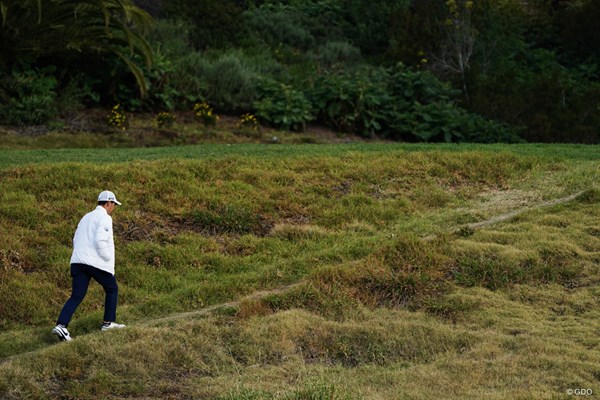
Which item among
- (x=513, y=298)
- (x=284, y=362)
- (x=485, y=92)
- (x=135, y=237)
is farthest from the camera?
(x=485, y=92)

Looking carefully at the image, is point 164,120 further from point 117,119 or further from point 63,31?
point 63,31

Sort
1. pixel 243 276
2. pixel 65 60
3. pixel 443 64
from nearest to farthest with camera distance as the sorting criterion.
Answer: pixel 243 276, pixel 65 60, pixel 443 64

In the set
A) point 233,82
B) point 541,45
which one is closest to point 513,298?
point 233,82

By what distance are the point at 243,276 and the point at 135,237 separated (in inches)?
64.6

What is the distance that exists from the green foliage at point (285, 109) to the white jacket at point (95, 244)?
8681 mm

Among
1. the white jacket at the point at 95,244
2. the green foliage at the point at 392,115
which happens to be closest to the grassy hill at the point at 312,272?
the white jacket at the point at 95,244

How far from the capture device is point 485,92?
19.1 m

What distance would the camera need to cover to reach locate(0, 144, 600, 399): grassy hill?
764 cm

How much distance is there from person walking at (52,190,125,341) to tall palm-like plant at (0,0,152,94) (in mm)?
8066

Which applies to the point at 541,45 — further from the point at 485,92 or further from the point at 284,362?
the point at 284,362

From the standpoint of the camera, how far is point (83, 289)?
8664mm

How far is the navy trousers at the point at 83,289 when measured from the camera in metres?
8.56

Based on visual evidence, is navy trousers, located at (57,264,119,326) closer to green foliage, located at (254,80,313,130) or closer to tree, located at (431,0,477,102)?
green foliage, located at (254,80,313,130)

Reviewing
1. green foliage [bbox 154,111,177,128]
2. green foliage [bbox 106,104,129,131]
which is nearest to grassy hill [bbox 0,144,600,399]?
green foliage [bbox 106,104,129,131]
